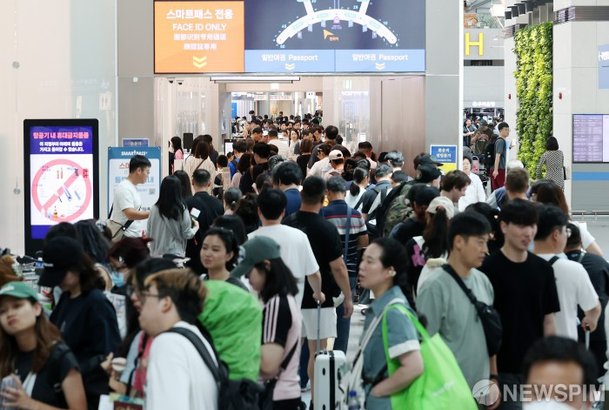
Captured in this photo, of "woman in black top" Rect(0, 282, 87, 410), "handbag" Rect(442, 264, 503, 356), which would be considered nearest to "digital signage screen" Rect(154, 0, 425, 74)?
"handbag" Rect(442, 264, 503, 356)

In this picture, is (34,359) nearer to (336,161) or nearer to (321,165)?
(336,161)

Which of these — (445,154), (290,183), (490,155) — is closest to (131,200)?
(290,183)

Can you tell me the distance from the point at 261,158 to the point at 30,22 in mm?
3287

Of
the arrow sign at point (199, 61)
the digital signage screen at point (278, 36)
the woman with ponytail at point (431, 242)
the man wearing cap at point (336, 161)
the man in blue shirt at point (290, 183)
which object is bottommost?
the woman with ponytail at point (431, 242)

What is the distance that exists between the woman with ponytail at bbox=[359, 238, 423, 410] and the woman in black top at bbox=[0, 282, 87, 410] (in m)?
1.12

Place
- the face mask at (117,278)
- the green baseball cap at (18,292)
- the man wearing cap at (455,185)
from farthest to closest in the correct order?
the man wearing cap at (455,185), the face mask at (117,278), the green baseball cap at (18,292)

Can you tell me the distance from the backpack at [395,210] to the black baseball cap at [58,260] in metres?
4.52

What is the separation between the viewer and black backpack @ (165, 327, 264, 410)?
4.09 meters

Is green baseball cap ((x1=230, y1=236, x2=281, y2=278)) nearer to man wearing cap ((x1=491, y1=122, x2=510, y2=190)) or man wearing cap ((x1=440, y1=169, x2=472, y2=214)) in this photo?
man wearing cap ((x1=440, y1=169, x2=472, y2=214))

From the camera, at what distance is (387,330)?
468cm

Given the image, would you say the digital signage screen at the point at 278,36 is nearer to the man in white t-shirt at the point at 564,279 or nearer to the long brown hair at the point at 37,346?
the man in white t-shirt at the point at 564,279

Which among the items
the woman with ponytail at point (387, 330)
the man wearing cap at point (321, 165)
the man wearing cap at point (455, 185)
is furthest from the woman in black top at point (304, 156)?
the woman with ponytail at point (387, 330)

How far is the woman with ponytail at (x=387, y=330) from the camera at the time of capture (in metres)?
4.60

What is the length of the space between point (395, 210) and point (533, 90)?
1901 centimetres
